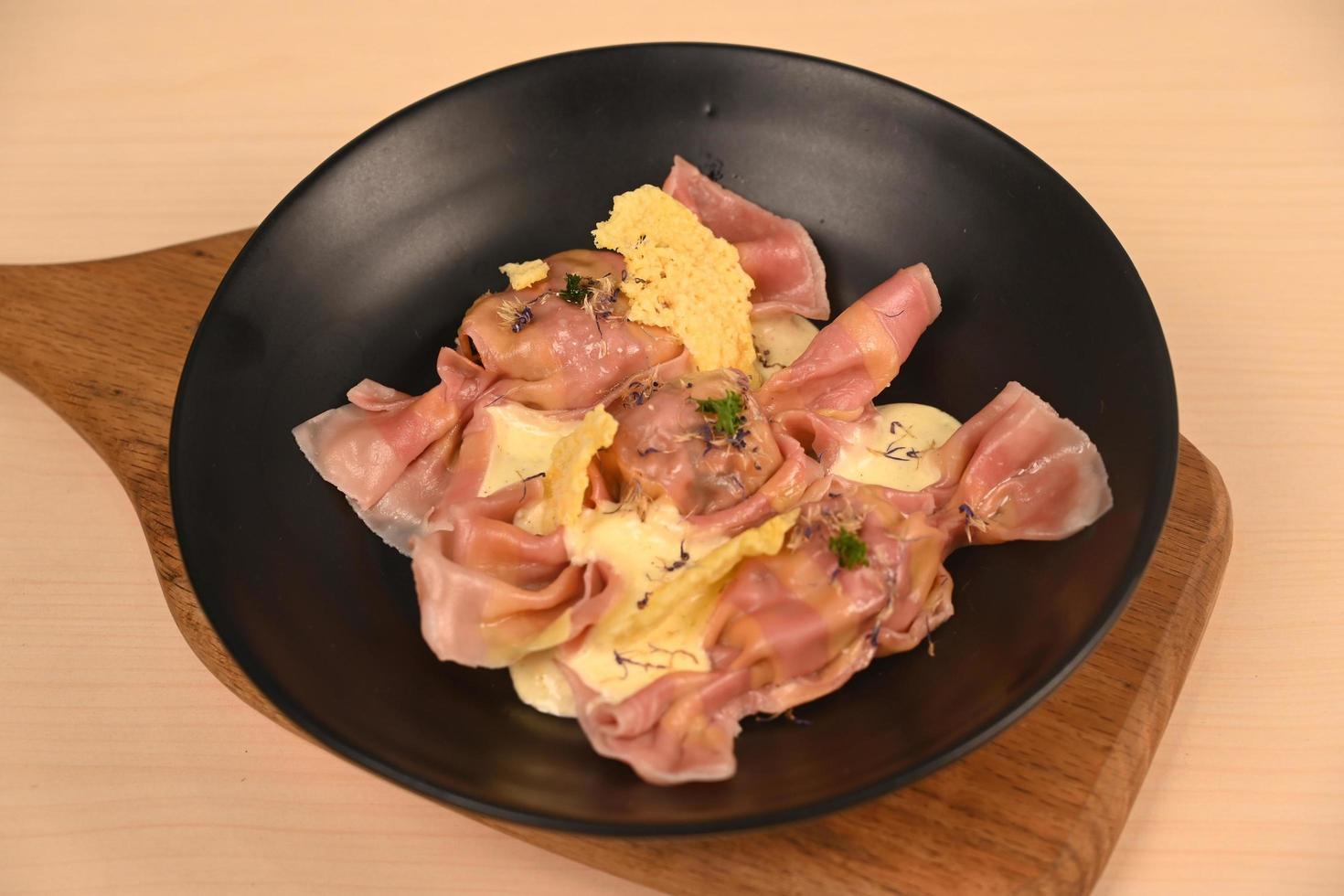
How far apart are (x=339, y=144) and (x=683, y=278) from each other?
185 centimetres

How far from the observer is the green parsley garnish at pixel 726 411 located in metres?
2.80

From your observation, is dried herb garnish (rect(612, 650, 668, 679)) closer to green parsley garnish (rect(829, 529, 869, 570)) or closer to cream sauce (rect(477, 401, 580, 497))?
green parsley garnish (rect(829, 529, 869, 570))

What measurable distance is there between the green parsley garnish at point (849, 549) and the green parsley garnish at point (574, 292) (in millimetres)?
976

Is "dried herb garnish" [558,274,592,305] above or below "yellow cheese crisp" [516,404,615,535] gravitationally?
above

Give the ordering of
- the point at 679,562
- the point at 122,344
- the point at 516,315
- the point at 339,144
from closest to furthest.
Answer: the point at 679,562, the point at 516,315, the point at 122,344, the point at 339,144

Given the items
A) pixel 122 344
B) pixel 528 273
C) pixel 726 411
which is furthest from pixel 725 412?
pixel 122 344

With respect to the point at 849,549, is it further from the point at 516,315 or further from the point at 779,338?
the point at 516,315

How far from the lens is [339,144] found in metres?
4.37

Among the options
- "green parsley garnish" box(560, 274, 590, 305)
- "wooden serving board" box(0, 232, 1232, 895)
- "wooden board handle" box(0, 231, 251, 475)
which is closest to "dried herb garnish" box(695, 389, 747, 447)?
"green parsley garnish" box(560, 274, 590, 305)

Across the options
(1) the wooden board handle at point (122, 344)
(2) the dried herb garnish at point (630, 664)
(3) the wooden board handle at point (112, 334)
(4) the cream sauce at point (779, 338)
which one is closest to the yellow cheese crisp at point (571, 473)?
(2) the dried herb garnish at point (630, 664)

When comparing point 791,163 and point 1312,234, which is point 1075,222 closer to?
point 791,163

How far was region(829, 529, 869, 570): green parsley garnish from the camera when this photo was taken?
8.35 ft

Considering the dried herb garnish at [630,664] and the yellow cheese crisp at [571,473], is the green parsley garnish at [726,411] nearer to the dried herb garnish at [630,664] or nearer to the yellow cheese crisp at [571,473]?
the yellow cheese crisp at [571,473]

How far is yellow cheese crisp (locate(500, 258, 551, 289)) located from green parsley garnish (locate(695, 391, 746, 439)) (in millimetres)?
618
